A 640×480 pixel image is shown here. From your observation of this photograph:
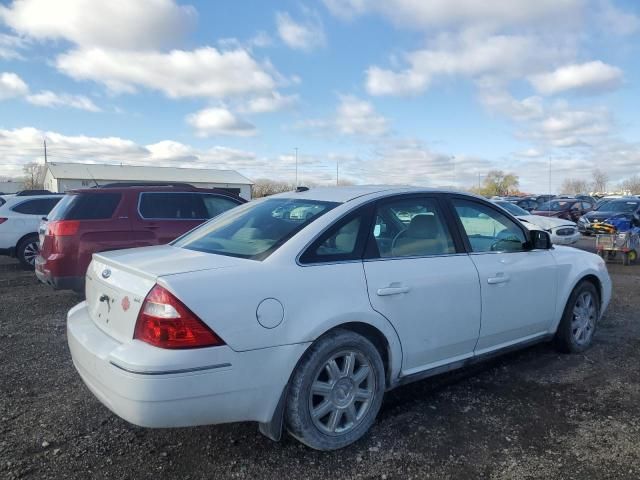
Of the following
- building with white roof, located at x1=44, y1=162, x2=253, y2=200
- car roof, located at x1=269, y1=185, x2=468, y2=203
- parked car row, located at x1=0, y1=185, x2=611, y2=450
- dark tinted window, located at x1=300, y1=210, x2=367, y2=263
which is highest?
building with white roof, located at x1=44, y1=162, x2=253, y2=200

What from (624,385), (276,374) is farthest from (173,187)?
(624,385)

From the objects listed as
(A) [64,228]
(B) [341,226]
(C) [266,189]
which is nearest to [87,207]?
(A) [64,228]

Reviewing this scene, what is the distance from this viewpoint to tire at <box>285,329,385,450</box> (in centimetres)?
295

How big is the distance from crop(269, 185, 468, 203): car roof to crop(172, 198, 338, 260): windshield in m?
0.11

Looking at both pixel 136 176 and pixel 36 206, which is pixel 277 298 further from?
pixel 136 176

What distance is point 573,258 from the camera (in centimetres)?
486

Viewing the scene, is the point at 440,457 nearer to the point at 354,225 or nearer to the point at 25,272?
the point at 354,225

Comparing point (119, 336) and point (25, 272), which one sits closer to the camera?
point (119, 336)

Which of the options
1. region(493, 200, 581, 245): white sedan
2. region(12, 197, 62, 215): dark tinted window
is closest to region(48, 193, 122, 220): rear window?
region(12, 197, 62, 215): dark tinted window

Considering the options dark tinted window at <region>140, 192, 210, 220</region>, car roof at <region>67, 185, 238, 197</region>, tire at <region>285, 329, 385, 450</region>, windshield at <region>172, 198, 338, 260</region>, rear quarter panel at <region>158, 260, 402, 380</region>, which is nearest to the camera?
rear quarter panel at <region>158, 260, 402, 380</region>

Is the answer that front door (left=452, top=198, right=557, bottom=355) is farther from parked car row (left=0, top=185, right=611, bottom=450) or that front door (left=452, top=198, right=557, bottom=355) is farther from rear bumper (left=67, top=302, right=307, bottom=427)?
rear bumper (left=67, top=302, right=307, bottom=427)

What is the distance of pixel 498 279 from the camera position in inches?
157

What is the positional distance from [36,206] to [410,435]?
10.2m

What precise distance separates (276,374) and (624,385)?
3.04 metres
